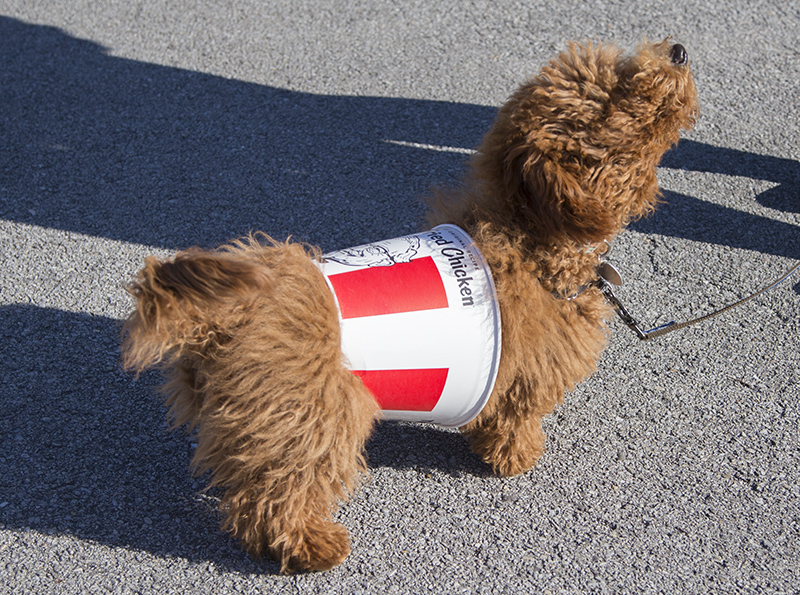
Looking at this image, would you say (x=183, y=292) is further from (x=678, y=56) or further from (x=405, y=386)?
(x=678, y=56)

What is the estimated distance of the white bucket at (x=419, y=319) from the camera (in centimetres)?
197

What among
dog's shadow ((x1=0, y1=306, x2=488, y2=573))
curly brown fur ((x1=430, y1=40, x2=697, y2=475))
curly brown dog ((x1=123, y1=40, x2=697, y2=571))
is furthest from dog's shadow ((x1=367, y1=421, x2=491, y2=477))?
curly brown dog ((x1=123, y1=40, x2=697, y2=571))

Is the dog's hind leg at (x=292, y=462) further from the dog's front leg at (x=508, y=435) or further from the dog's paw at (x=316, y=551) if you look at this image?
the dog's front leg at (x=508, y=435)

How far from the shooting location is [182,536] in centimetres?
237

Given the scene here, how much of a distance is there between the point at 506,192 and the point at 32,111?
3754mm

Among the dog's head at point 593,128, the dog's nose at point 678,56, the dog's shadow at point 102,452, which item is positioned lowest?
the dog's shadow at point 102,452

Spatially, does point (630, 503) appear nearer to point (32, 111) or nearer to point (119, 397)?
point (119, 397)

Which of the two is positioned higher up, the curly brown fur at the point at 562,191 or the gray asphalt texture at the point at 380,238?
the curly brown fur at the point at 562,191

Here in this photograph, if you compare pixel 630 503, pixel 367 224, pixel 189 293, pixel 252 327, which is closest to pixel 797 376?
pixel 630 503

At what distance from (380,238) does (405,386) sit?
1644mm

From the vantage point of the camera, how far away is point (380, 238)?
3.59m

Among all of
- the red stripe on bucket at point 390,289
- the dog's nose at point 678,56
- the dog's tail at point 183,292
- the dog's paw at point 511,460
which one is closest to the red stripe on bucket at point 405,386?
the red stripe on bucket at point 390,289

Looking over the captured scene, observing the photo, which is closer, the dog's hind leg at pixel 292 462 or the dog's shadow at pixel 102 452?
the dog's hind leg at pixel 292 462

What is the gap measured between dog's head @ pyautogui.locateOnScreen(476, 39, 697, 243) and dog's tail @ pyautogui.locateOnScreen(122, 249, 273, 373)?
840mm
